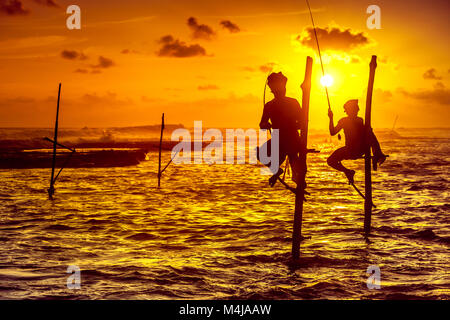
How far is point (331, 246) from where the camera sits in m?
14.7

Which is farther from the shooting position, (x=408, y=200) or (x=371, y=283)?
(x=408, y=200)

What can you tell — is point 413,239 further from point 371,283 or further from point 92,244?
point 92,244

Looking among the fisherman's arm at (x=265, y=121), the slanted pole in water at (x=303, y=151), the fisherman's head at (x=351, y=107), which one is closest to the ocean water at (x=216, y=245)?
the slanted pole in water at (x=303, y=151)

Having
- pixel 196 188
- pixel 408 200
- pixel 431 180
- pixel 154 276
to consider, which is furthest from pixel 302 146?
pixel 431 180

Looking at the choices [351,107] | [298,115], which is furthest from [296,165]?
[351,107]

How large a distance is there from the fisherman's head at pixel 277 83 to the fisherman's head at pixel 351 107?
3006 mm

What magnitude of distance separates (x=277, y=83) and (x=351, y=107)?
3257 mm

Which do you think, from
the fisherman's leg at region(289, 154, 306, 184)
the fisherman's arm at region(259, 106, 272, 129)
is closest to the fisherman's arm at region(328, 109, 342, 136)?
the fisherman's leg at region(289, 154, 306, 184)

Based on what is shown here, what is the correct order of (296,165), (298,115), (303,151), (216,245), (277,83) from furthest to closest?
(216,245), (296,165), (303,151), (298,115), (277,83)

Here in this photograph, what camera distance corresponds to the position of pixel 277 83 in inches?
382

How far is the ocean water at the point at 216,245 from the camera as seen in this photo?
10.7 metres

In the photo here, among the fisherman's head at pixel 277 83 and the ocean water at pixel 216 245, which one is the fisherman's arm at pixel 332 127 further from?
the ocean water at pixel 216 245

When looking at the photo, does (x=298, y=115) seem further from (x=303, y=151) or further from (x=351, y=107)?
(x=351, y=107)
